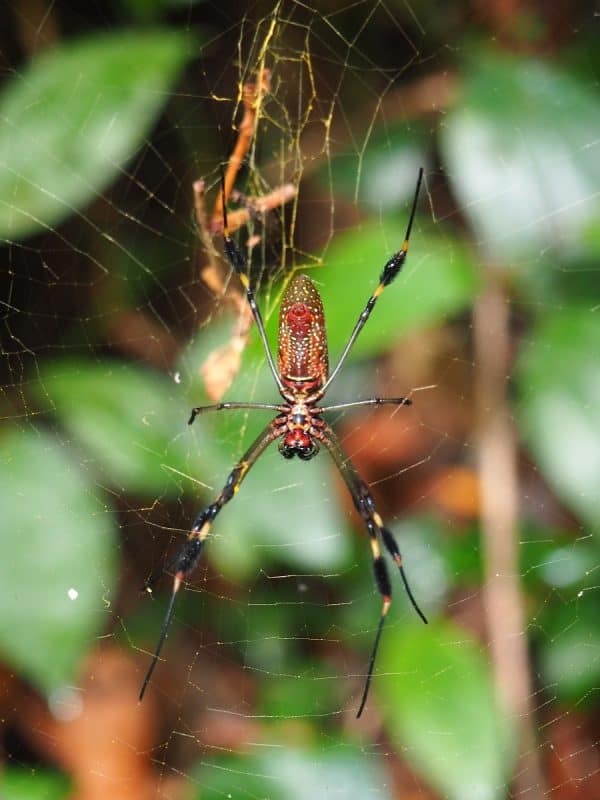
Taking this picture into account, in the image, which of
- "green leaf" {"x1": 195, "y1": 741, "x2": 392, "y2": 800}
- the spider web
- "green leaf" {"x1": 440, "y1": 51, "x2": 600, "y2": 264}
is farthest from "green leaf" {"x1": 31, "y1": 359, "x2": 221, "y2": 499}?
"green leaf" {"x1": 440, "y1": 51, "x2": 600, "y2": 264}

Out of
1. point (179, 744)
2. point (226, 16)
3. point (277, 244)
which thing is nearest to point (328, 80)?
point (226, 16)

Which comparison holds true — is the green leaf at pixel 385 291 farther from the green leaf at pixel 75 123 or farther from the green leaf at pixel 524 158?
the green leaf at pixel 75 123

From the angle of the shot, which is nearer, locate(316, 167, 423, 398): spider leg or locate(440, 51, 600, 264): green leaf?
locate(316, 167, 423, 398): spider leg

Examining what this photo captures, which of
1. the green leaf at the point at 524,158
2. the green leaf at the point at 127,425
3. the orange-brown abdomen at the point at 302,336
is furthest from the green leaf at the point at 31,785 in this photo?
the green leaf at the point at 524,158

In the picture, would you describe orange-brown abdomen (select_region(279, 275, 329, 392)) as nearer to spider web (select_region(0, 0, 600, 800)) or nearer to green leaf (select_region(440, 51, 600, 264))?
spider web (select_region(0, 0, 600, 800))

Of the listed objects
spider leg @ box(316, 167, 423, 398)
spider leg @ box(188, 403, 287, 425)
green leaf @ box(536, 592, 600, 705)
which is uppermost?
spider leg @ box(316, 167, 423, 398)

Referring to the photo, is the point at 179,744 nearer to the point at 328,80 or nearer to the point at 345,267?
the point at 345,267
